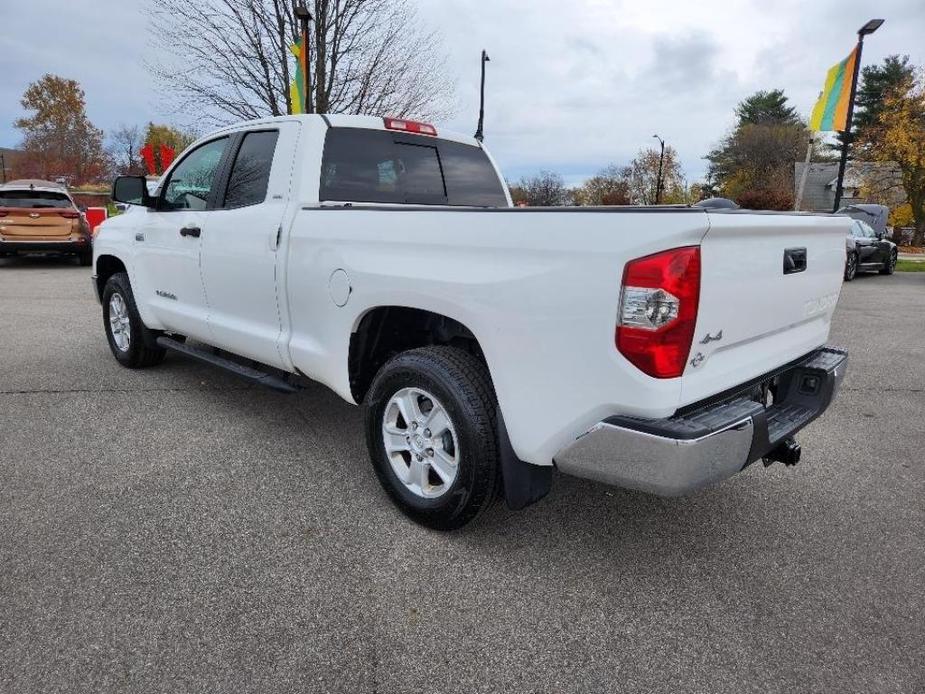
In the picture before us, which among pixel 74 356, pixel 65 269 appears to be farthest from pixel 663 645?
pixel 65 269

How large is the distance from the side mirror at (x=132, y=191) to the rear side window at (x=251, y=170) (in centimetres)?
112

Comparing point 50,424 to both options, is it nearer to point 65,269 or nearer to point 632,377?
point 632,377

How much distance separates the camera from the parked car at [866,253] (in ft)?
52.6

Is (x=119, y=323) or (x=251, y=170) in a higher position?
(x=251, y=170)

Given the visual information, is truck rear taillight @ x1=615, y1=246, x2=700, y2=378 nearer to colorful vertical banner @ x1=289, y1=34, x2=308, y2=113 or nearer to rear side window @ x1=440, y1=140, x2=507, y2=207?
rear side window @ x1=440, y1=140, x2=507, y2=207

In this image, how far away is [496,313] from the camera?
7.72 ft

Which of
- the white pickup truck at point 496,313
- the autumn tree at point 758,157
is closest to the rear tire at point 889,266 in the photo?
the white pickup truck at point 496,313

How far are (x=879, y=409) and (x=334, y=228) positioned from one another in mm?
4406

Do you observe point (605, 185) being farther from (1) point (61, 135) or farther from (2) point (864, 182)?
(1) point (61, 135)

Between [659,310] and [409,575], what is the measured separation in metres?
1.45

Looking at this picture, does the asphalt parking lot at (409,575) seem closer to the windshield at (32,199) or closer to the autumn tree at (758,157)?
the windshield at (32,199)

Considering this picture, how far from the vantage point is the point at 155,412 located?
4355 millimetres

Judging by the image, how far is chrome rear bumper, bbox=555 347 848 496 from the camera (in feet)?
6.66

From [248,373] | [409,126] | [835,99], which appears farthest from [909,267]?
[248,373]
